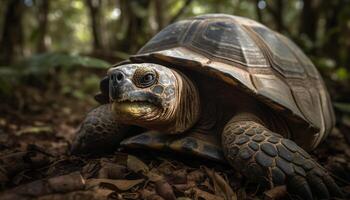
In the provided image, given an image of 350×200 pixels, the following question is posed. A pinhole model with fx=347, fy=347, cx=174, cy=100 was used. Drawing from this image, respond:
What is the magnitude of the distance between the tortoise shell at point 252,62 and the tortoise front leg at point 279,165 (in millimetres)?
400

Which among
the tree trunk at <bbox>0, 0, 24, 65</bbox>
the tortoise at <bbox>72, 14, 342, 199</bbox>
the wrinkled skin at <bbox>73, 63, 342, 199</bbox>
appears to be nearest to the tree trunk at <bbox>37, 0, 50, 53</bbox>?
the tree trunk at <bbox>0, 0, 24, 65</bbox>

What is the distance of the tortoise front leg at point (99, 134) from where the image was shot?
2.99 m

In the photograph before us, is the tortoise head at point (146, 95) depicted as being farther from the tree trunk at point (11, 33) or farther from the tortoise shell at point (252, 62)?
the tree trunk at point (11, 33)

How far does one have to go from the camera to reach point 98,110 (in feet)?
10.3

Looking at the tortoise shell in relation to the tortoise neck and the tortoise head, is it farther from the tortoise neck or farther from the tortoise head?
the tortoise head

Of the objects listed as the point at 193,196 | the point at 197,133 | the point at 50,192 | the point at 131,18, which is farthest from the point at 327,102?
the point at 131,18

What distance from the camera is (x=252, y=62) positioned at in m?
2.91

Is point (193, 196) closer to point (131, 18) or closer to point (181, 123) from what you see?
point (181, 123)

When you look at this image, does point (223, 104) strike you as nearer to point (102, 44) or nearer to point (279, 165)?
point (279, 165)

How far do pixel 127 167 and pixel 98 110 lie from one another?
2.73 ft

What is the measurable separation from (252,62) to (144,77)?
3.36ft

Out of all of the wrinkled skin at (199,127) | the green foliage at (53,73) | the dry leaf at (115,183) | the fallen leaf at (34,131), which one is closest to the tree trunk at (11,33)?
the green foliage at (53,73)

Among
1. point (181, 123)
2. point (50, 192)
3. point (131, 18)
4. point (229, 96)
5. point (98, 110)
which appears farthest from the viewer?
point (131, 18)

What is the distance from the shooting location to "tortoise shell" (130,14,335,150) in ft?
8.68
